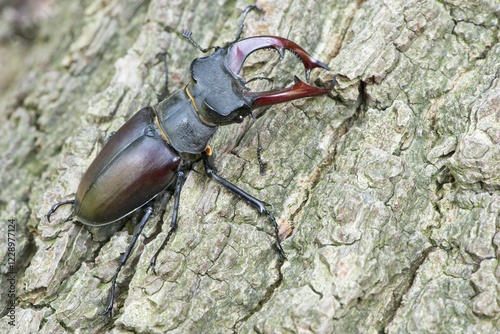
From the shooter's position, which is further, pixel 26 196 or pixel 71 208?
pixel 26 196

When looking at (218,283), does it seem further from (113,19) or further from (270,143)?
(113,19)

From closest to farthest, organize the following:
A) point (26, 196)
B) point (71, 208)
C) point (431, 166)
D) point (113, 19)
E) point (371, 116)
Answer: point (431, 166), point (371, 116), point (71, 208), point (26, 196), point (113, 19)

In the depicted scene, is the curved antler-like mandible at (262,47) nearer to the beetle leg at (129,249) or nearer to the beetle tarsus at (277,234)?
the beetle tarsus at (277,234)

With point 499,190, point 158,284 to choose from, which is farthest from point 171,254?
point 499,190

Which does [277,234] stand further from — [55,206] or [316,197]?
[55,206]

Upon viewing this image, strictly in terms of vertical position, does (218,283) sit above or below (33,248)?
below

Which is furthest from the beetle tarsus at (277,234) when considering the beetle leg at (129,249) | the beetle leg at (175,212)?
the beetle leg at (129,249)
